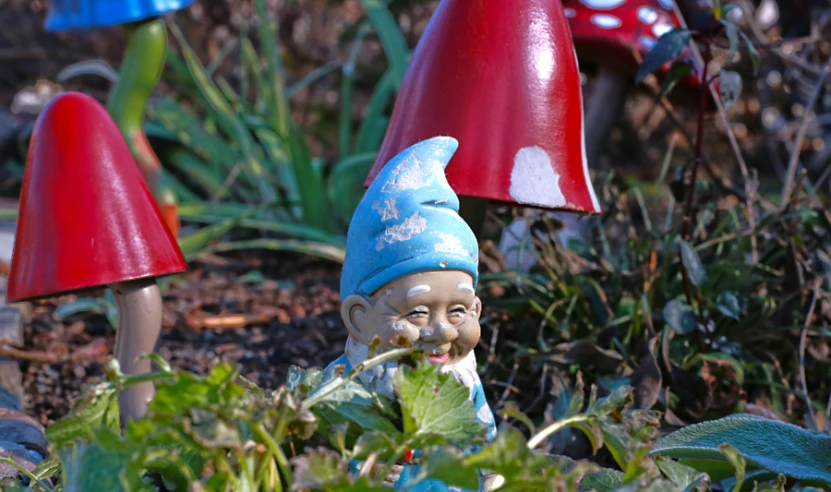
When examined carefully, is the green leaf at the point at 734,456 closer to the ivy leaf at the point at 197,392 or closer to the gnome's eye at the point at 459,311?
the gnome's eye at the point at 459,311

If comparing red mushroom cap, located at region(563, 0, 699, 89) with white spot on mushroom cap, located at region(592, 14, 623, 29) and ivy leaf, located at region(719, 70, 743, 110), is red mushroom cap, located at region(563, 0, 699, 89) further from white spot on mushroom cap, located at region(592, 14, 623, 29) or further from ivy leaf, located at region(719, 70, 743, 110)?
ivy leaf, located at region(719, 70, 743, 110)

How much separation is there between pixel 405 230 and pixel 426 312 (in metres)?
0.11

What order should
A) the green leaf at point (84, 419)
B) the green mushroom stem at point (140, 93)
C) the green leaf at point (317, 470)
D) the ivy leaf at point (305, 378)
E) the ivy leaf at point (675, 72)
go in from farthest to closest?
1. the green mushroom stem at point (140, 93)
2. the ivy leaf at point (675, 72)
3. the ivy leaf at point (305, 378)
4. the green leaf at point (84, 419)
5. the green leaf at point (317, 470)

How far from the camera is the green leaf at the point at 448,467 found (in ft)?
2.88

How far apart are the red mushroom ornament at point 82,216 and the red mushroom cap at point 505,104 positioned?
16.2 inches

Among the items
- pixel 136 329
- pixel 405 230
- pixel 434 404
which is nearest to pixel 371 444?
pixel 434 404

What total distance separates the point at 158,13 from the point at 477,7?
960mm

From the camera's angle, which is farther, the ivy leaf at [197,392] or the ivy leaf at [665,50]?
the ivy leaf at [665,50]

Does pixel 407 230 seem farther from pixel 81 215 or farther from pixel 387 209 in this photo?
pixel 81 215

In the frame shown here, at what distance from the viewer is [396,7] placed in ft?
12.8

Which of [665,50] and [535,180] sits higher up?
[665,50]

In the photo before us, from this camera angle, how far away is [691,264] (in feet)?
5.85

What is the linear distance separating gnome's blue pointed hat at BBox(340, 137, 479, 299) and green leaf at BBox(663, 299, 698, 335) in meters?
0.57

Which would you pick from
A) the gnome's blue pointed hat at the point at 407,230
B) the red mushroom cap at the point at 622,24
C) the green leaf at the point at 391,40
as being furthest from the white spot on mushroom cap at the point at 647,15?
the gnome's blue pointed hat at the point at 407,230
